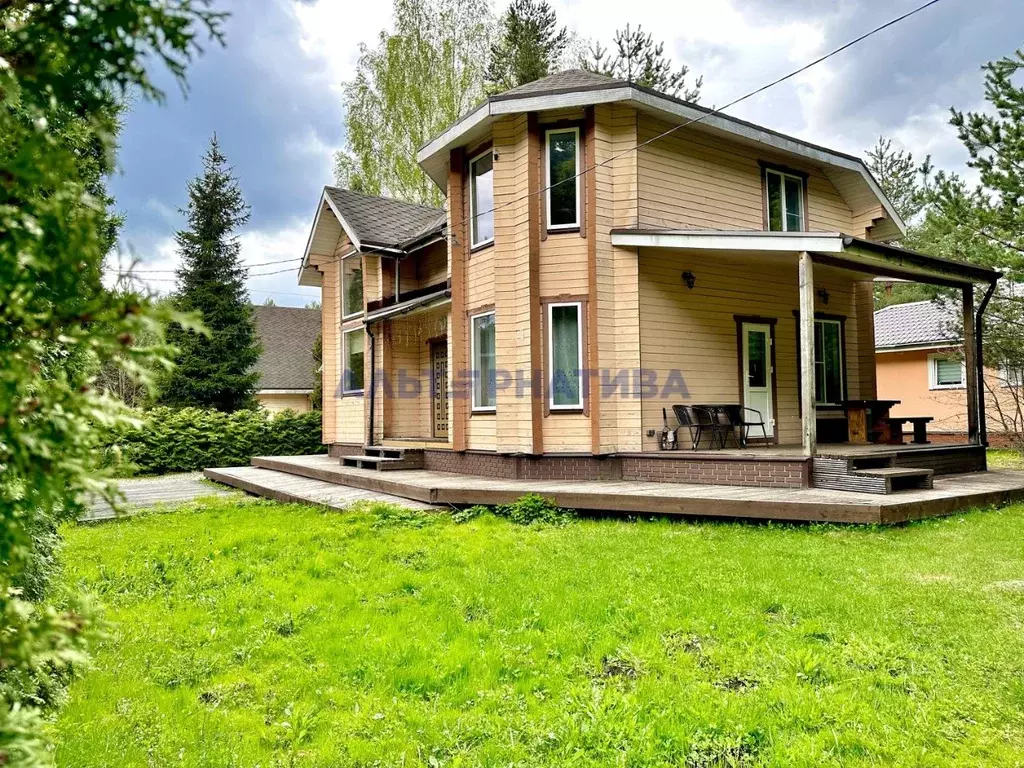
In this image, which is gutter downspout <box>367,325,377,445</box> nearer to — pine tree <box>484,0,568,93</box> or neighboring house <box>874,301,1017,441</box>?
pine tree <box>484,0,568,93</box>

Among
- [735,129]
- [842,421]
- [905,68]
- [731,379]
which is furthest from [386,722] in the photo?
[905,68]

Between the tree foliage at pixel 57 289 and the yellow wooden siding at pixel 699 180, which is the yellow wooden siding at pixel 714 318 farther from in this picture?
the tree foliage at pixel 57 289

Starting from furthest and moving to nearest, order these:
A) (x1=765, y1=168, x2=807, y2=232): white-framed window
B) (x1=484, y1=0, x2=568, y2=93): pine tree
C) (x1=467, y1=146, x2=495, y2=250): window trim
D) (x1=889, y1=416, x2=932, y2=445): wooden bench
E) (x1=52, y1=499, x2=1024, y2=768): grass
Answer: (x1=484, y1=0, x2=568, y2=93): pine tree < (x1=765, y1=168, x2=807, y2=232): white-framed window < (x1=889, y1=416, x2=932, y2=445): wooden bench < (x1=467, y1=146, x2=495, y2=250): window trim < (x1=52, y1=499, x2=1024, y2=768): grass

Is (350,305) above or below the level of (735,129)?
below

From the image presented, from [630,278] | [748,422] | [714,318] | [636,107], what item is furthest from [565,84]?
[748,422]

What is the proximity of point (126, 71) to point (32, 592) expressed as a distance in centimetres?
286

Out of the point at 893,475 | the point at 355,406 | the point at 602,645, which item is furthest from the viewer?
the point at 355,406

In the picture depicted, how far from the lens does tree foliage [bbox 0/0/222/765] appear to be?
105cm

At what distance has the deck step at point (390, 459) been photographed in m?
11.6

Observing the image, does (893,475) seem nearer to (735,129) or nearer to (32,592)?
(735,129)

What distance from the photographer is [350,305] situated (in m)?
14.7

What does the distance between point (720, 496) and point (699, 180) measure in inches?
221

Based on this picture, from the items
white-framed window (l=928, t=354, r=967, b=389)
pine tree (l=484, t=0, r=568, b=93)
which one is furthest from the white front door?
pine tree (l=484, t=0, r=568, b=93)

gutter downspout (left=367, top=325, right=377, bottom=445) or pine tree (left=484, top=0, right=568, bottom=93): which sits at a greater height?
pine tree (left=484, top=0, right=568, bottom=93)
